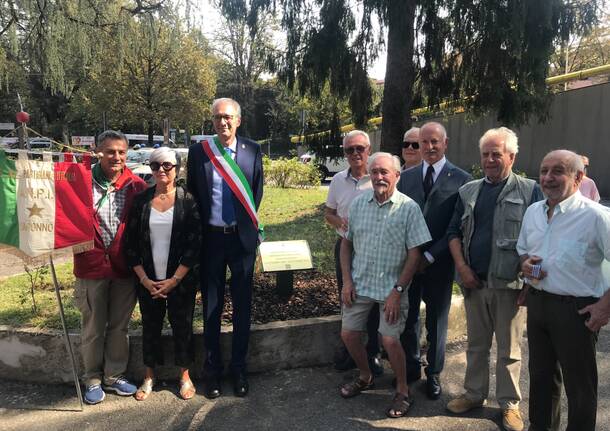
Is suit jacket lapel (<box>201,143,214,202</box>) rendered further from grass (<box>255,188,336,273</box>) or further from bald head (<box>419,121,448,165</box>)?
grass (<box>255,188,336,273</box>)

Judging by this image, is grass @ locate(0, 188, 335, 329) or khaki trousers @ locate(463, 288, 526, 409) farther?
grass @ locate(0, 188, 335, 329)

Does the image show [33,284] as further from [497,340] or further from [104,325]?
[497,340]

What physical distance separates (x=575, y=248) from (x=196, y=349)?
2883mm

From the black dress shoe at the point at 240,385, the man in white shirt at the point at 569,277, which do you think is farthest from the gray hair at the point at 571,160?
the black dress shoe at the point at 240,385

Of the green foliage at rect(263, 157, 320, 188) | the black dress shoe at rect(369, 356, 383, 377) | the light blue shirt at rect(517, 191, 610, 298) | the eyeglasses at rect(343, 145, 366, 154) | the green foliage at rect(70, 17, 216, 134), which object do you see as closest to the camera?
the light blue shirt at rect(517, 191, 610, 298)

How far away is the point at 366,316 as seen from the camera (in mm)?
3414

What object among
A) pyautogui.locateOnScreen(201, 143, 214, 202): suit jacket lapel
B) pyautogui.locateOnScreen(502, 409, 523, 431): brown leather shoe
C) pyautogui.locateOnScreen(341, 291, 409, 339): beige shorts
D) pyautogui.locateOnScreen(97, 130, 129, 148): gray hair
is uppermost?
pyautogui.locateOnScreen(97, 130, 129, 148): gray hair

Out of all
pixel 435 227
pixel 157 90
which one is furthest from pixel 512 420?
pixel 157 90

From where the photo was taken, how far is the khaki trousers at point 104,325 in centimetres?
351

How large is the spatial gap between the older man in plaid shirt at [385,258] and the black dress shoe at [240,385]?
2.95 feet

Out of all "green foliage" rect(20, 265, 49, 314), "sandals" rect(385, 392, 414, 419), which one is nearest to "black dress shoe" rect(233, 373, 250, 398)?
"sandals" rect(385, 392, 414, 419)

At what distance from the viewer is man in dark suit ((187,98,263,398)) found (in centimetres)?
353

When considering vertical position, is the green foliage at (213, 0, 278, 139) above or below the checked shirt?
above

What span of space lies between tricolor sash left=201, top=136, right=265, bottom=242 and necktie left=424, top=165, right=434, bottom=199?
52.3 inches
